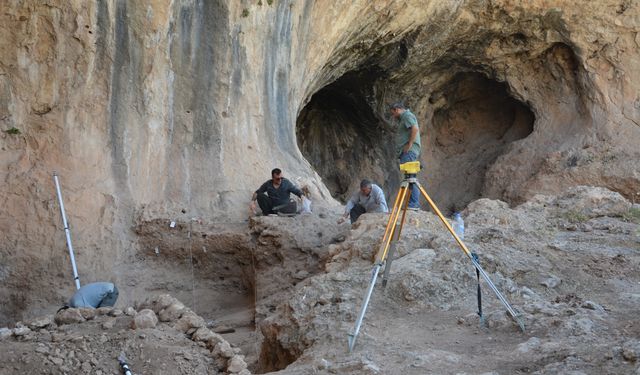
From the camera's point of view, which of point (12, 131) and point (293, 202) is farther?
point (293, 202)

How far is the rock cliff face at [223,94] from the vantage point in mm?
9398

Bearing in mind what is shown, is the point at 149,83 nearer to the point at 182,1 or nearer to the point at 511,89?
the point at 182,1

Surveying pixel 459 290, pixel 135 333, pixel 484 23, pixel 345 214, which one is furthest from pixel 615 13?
pixel 135 333

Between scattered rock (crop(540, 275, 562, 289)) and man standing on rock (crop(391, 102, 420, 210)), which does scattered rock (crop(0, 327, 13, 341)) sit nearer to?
man standing on rock (crop(391, 102, 420, 210))

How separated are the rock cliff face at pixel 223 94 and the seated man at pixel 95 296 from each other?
5.60 ft

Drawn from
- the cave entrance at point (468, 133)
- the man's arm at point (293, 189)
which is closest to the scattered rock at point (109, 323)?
the man's arm at point (293, 189)

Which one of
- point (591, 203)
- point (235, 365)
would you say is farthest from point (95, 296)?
point (591, 203)

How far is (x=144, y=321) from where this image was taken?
18.6 ft

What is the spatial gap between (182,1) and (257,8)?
119 centimetres

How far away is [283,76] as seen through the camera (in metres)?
11.8

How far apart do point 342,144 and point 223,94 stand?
320 inches

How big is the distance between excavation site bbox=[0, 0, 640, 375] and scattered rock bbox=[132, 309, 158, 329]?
2 centimetres

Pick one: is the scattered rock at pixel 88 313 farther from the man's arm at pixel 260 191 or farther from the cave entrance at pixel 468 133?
the cave entrance at pixel 468 133

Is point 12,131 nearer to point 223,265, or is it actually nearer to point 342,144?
point 223,265
